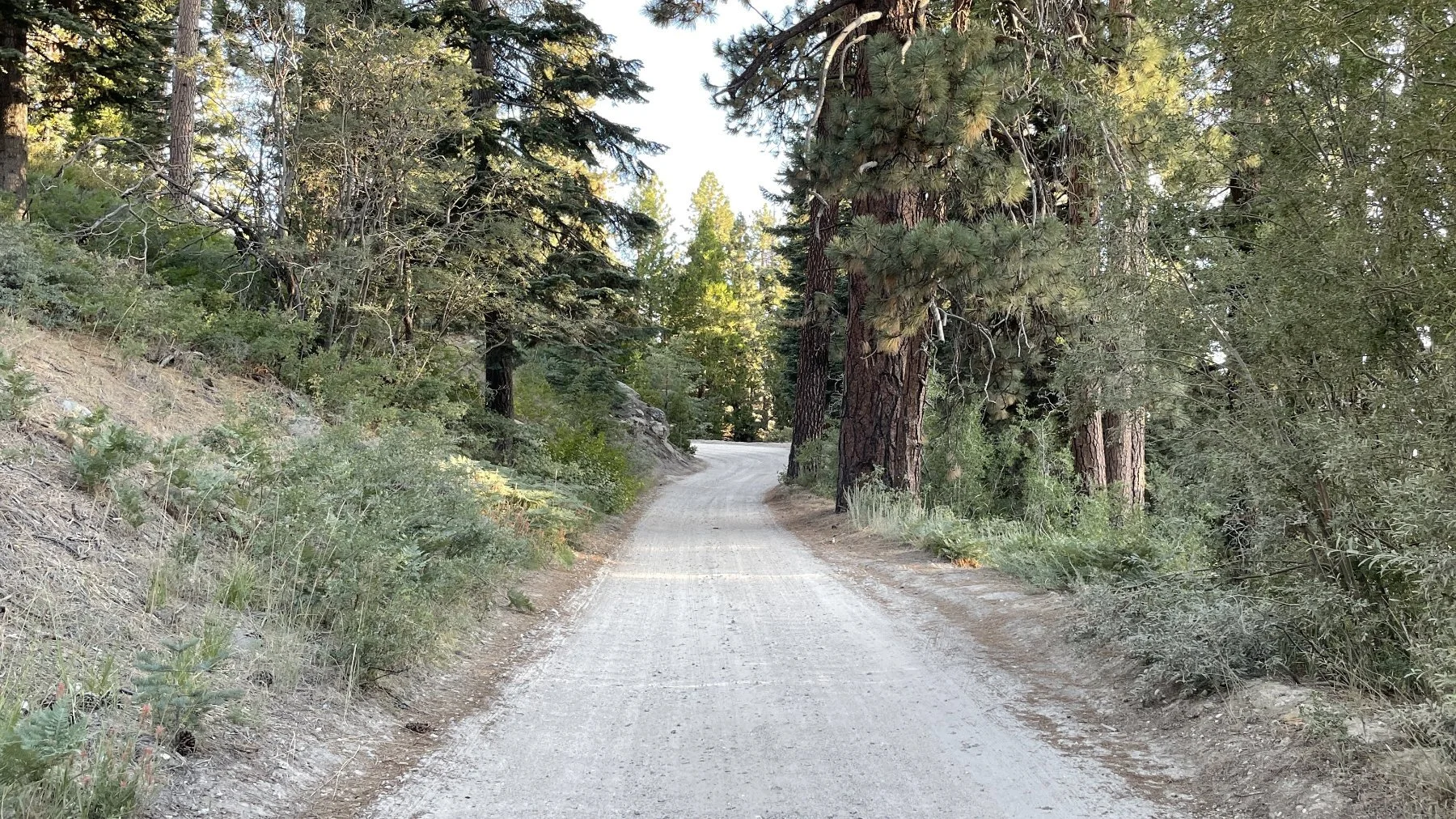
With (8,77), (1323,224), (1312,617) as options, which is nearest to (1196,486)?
(1312,617)

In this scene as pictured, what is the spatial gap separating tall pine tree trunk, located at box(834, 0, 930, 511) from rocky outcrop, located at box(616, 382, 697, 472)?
15.7 metres

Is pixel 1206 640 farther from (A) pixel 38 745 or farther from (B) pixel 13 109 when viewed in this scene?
(B) pixel 13 109

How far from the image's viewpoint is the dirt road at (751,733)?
11.8 ft

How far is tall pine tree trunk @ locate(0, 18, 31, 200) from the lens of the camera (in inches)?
506

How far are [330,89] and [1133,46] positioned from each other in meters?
10.3

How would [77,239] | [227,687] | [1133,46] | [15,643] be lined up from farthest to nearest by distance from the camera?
[77,239], [1133,46], [227,687], [15,643]

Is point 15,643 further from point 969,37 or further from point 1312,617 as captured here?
point 969,37

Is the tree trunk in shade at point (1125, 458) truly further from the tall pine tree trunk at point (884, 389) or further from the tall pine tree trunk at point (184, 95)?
the tall pine tree trunk at point (184, 95)

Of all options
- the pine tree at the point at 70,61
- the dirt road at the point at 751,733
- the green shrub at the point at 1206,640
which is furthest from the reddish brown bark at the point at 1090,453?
the pine tree at the point at 70,61

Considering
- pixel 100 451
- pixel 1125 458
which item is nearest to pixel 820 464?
pixel 1125 458

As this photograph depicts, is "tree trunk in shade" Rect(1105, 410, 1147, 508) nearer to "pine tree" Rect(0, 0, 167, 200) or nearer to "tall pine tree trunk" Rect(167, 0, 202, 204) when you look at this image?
"tall pine tree trunk" Rect(167, 0, 202, 204)

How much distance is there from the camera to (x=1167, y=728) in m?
4.41

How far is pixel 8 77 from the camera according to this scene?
1324cm

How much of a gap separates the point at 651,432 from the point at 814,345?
13.3 metres
